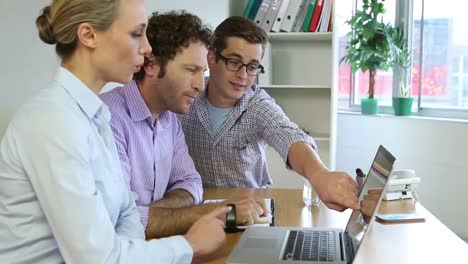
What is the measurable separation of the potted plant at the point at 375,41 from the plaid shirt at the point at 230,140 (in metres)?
2.13

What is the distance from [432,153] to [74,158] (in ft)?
10.2

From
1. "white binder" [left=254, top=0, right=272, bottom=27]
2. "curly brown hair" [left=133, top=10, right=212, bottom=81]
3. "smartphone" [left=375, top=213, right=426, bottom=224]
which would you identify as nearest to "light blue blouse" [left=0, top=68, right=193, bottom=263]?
"curly brown hair" [left=133, top=10, right=212, bottom=81]

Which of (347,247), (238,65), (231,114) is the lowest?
(347,247)

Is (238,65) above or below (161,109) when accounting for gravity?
above

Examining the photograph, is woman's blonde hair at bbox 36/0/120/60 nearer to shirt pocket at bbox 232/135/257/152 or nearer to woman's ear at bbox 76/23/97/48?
woman's ear at bbox 76/23/97/48

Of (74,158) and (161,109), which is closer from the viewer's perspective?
(74,158)

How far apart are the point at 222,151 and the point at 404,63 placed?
2.44 m

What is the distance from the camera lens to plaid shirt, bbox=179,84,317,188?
83.0 inches

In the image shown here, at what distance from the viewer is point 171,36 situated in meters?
1.67

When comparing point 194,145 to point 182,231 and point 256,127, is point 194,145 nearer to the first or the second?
point 256,127

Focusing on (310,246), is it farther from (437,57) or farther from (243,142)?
(437,57)

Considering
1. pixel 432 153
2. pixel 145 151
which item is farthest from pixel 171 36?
pixel 432 153

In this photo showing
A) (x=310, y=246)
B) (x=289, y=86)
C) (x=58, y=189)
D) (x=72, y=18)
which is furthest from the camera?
(x=289, y=86)

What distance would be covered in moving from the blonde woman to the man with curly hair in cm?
42
